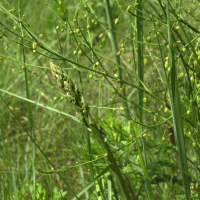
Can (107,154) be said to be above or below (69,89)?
below

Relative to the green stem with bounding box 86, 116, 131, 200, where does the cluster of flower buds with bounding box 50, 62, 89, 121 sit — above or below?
above

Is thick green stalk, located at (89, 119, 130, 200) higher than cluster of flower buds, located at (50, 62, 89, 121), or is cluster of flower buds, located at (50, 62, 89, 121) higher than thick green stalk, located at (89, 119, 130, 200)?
cluster of flower buds, located at (50, 62, 89, 121)

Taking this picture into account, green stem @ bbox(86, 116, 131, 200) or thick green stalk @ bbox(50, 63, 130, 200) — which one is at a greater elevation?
thick green stalk @ bbox(50, 63, 130, 200)

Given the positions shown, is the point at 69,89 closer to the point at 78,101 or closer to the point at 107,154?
the point at 78,101

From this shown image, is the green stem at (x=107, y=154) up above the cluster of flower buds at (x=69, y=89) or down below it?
below

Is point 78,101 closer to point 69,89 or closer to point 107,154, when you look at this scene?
point 69,89

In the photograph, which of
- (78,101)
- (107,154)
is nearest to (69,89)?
(78,101)

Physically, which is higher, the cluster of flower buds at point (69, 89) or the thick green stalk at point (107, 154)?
the cluster of flower buds at point (69, 89)

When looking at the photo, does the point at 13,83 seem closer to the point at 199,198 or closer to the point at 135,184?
the point at 135,184

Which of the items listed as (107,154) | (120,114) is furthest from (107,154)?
(120,114)

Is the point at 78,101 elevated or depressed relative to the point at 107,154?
elevated

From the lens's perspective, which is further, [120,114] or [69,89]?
[120,114]

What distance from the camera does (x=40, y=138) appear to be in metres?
2.24

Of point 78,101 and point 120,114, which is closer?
point 78,101
